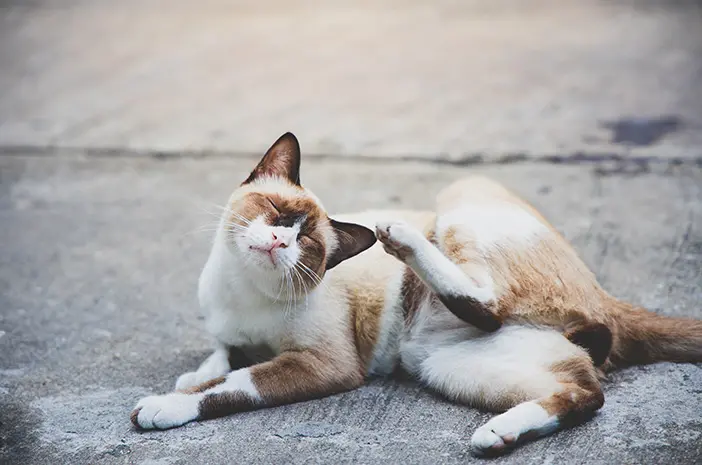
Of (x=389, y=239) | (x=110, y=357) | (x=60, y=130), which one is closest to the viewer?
(x=389, y=239)

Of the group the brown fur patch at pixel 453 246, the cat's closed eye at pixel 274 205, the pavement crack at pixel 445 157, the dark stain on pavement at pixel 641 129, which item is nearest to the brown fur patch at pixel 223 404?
the cat's closed eye at pixel 274 205

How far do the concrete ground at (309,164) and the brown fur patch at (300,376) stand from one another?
60 mm

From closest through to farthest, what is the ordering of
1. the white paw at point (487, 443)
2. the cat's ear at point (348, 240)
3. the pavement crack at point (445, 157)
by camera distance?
the white paw at point (487, 443) → the cat's ear at point (348, 240) → the pavement crack at point (445, 157)

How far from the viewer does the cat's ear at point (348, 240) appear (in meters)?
2.90

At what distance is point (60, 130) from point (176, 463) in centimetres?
388

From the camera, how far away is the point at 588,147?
548 centimetres

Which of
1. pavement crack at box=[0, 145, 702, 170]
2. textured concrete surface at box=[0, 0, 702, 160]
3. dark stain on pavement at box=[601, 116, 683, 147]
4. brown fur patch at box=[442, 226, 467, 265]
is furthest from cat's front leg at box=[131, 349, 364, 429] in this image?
dark stain on pavement at box=[601, 116, 683, 147]

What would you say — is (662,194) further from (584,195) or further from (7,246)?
(7,246)

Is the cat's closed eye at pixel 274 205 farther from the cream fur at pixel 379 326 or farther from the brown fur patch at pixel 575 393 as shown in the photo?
the brown fur patch at pixel 575 393

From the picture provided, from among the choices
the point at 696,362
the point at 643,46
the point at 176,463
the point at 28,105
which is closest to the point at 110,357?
the point at 176,463

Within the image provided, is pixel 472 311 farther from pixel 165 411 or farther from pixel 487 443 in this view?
pixel 165 411

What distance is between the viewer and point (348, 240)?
9.61 ft

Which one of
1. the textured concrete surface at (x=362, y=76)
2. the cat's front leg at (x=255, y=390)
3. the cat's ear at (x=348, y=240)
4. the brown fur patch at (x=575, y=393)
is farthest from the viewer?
the textured concrete surface at (x=362, y=76)

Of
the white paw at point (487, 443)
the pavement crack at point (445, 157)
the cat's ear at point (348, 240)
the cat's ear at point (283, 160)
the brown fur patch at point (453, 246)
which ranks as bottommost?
the white paw at point (487, 443)
